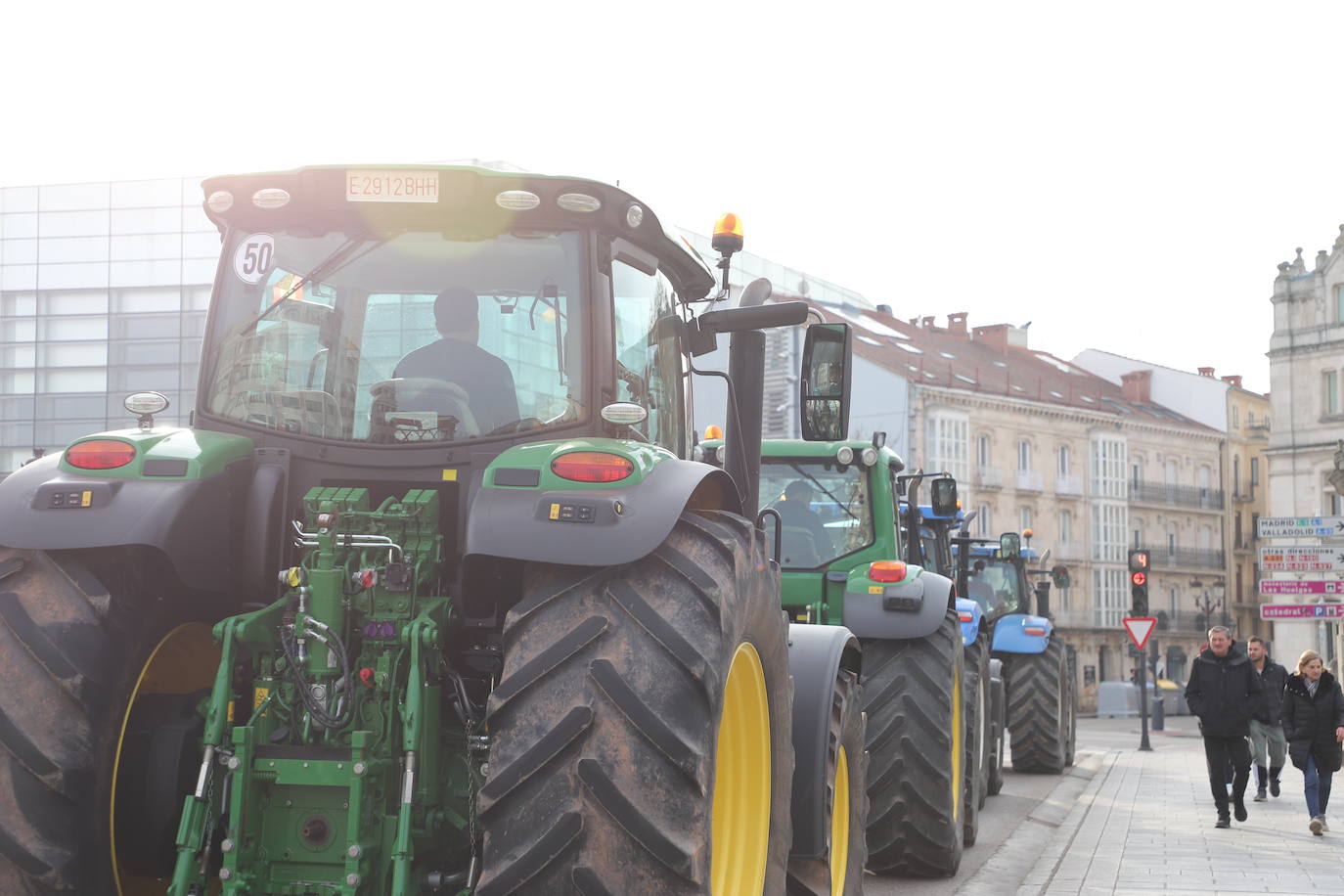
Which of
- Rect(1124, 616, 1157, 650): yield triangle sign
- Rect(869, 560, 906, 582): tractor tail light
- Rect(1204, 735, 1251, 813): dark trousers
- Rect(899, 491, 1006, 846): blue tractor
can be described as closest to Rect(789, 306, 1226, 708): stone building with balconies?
Rect(1124, 616, 1157, 650): yield triangle sign

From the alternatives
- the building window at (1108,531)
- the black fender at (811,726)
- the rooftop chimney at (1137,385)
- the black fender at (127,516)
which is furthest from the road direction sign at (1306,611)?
the rooftop chimney at (1137,385)

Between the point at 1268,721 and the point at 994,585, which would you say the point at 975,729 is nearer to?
the point at 1268,721

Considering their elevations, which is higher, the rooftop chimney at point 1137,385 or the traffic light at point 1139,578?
the rooftop chimney at point 1137,385

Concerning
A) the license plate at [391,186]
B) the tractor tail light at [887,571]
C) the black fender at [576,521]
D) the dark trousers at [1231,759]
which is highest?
the license plate at [391,186]

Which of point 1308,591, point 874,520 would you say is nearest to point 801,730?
point 874,520

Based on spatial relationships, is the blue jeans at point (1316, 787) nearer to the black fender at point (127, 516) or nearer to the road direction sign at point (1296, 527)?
the black fender at point (127, 516)

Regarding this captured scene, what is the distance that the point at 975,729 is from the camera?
446 inches

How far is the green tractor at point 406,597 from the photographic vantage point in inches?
150

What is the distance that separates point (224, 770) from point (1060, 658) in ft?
49.4

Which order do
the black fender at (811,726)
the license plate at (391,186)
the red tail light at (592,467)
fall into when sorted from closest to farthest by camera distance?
the red tail light at (592,467), the license plate at (391,186), the black fender at (811,726)

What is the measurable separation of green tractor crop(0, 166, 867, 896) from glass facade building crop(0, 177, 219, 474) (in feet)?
156

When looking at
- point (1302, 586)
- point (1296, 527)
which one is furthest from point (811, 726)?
point (1296, 527)

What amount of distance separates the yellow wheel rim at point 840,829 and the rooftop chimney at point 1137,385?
251 feet

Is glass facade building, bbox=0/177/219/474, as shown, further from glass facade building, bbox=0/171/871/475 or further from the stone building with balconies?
the stone building with balconies
